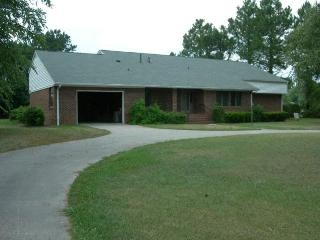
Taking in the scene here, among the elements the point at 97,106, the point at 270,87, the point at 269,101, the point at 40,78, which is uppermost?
the point at 40,78

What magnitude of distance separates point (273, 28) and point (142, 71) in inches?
1319

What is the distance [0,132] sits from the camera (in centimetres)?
2303

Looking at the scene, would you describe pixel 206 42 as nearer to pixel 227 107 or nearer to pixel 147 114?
pixel 227 107

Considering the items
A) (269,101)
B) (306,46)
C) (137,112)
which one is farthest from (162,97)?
(306,46)

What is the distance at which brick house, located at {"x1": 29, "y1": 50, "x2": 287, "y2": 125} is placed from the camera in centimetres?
3300

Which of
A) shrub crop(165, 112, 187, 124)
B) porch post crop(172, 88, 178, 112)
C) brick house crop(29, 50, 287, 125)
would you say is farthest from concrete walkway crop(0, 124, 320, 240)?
porch post crop(172, 88, 178, 112)

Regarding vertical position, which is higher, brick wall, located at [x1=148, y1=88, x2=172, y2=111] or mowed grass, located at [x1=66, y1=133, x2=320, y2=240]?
brick wall, located at [x1=148, y1=88, x2=172, y2=111]

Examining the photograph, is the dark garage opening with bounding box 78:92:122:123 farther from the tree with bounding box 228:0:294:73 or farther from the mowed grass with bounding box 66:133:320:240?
the tree with bounding box 228:0:294:73


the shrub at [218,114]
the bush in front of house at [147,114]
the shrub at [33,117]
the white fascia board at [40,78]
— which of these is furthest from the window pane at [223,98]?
the shrub at [33,117]

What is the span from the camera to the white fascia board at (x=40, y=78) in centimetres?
3406

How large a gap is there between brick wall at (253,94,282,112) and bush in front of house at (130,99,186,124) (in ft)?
39.6

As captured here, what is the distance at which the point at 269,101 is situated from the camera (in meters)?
45.7

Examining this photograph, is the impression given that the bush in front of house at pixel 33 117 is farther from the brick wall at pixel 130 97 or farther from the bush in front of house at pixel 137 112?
the bush in front of house at pixel 137 112

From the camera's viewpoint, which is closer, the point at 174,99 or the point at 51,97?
the point at 51,97
